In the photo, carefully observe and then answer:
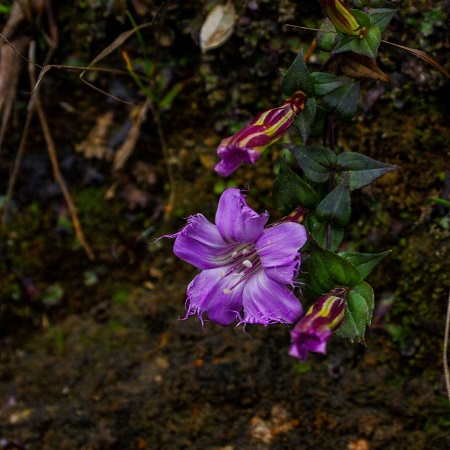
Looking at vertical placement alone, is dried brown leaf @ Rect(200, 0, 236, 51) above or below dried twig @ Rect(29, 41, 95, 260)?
above

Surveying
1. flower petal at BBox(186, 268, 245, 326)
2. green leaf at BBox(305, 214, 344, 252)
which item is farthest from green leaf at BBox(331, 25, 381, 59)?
flower petal at BBox(186, 268, 245, 326)

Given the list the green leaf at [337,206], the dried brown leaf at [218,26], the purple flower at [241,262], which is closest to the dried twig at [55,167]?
the dried brown leaf at [218,26]

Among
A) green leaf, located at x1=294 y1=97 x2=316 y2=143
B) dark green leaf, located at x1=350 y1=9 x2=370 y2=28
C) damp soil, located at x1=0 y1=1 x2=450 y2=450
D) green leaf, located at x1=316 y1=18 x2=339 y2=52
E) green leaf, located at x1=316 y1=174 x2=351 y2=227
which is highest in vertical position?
dark green leaf, located at x1=350 y1=9 x2=370 y2=28

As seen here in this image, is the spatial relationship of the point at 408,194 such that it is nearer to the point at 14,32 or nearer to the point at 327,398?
the point at 327,398

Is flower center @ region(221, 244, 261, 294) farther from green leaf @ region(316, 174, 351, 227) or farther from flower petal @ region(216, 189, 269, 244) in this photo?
green leaf @ region(316, 174, 351, 227)

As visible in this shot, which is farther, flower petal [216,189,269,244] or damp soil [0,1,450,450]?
damp soil [0,1,450,450]

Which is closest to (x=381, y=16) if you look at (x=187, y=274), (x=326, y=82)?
(x=326, y=82)
